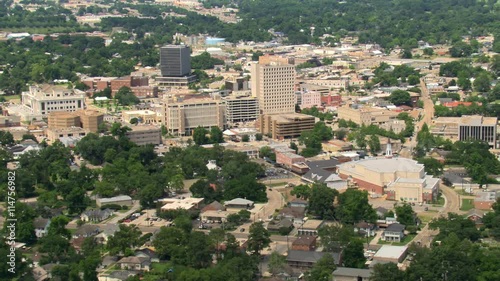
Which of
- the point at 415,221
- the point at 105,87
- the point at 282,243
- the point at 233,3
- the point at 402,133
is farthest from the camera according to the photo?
the point at 233,3

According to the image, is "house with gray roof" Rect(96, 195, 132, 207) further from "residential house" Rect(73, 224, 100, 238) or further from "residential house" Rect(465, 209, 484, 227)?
"residential house" Rect(465, 209, 484, 227)

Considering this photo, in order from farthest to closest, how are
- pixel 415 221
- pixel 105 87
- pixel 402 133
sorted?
pixel 105 87 → pixel 402 133 → pixel 415 221

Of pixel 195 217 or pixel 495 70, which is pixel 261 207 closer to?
pixel 195 217

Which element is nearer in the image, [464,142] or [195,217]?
[195,217]

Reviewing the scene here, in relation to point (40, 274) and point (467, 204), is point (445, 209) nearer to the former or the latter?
point (467, 204)

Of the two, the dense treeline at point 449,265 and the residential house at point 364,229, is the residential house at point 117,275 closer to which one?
the dense treeline at point 449,265

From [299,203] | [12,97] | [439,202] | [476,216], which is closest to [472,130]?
[439,202]

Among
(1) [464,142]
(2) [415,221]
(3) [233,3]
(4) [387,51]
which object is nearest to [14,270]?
(2) [415,221]
